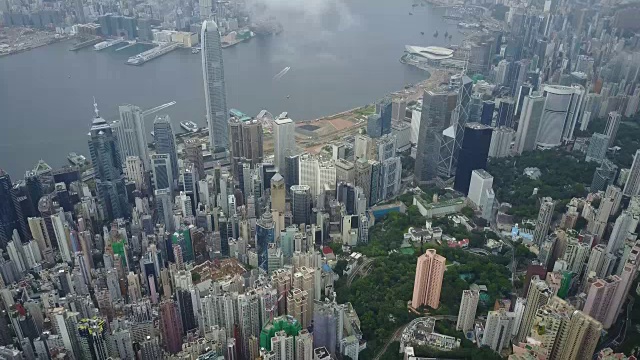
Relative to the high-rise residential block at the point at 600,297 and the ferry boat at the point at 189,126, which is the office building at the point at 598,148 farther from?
the ferry boat at the point at 189,126

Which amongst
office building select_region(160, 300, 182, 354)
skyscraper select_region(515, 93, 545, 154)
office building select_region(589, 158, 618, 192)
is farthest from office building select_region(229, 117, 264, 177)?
office building select_region(589, 158, 618, 192)

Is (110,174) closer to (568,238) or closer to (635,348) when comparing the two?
(568,238)

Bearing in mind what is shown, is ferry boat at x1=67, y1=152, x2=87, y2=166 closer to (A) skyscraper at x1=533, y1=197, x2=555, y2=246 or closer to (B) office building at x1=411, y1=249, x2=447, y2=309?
(B) office building at x1=411, y1=249, x2=447, y2=309

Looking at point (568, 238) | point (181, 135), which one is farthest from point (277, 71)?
point (568, 238)

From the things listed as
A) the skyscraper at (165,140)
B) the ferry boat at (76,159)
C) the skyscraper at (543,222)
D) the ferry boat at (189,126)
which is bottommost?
the ferry boat at (76,159)

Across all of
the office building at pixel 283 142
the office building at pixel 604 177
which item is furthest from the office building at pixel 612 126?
the office building at pixel 283 142
